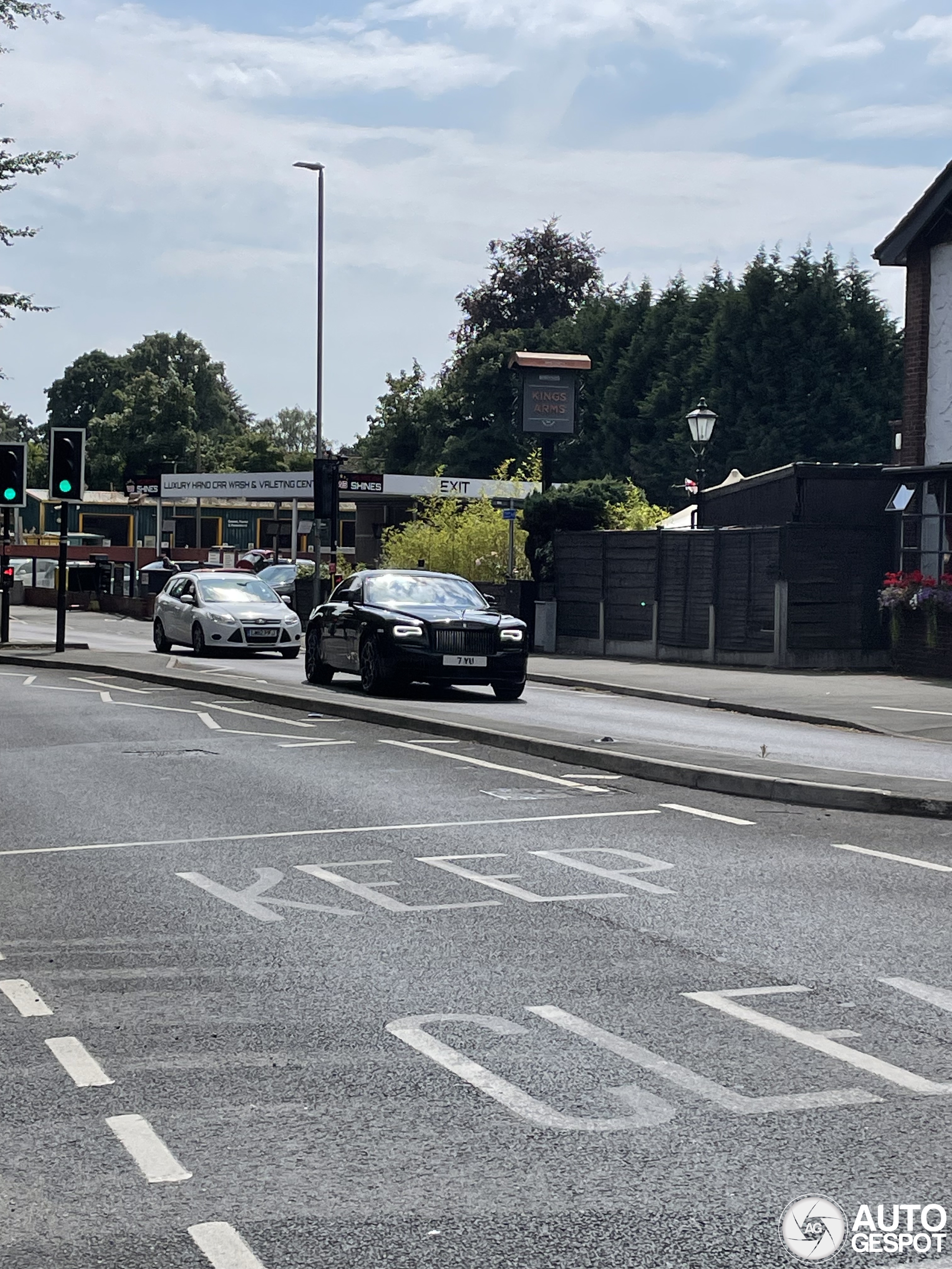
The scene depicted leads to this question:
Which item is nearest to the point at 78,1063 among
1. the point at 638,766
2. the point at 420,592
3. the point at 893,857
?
the point at 893,857

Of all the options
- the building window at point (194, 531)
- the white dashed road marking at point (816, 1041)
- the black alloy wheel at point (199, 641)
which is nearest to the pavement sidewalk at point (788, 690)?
the black alloy wheel at point (199, 641)

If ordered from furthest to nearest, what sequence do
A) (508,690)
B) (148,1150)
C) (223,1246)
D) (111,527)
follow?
(111,527), (508,690), (148,1150), (223,1246)

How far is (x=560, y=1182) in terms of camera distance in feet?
13.8

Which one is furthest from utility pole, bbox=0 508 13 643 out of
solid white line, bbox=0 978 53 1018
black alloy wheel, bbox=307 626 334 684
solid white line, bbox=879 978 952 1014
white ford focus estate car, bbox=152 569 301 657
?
solid white line, bbox=879 978 952 1014

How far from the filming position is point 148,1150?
444 centimetres

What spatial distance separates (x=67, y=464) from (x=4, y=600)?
5.52m

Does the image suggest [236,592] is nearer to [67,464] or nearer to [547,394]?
[67,464]

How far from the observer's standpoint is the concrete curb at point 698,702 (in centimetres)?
1859

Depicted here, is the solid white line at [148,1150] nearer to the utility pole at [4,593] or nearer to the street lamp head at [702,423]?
the utility pole at [4,593]

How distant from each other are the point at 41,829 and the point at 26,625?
38.5 metres

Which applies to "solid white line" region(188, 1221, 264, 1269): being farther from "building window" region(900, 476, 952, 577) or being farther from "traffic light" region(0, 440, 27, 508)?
"building window" region(900, 476, 952, 577)

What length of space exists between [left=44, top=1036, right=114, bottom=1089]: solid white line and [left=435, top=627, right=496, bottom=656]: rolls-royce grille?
15.3m

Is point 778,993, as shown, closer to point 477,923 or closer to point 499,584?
point 477,923

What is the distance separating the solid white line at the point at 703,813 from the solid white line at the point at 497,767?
78 cm
